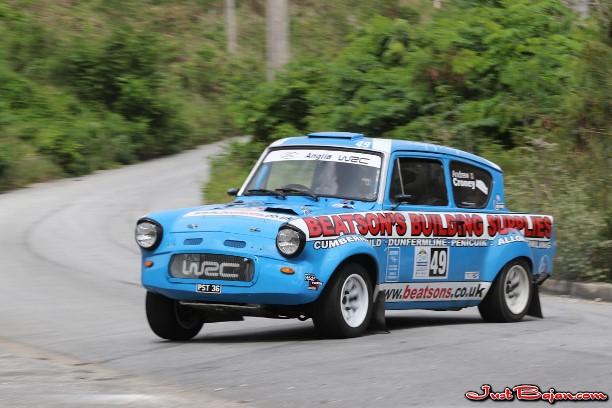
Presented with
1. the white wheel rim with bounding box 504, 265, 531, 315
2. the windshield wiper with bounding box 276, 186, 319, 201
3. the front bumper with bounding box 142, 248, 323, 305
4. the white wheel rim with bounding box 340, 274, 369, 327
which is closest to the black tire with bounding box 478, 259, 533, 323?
the white wheel rim with bounding box 504, 265, 531, 315

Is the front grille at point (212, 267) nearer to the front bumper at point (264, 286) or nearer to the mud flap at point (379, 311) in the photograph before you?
the front bumper at point (264, 286)

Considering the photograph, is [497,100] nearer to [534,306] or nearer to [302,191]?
[534,306]

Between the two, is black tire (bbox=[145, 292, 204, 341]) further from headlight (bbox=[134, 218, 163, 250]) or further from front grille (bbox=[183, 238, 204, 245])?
front grille (bbox=[183, 238, 204, 245])

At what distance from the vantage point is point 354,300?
9.49 m

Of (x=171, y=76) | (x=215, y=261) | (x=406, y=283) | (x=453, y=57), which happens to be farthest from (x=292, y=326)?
(x=171, y=76)

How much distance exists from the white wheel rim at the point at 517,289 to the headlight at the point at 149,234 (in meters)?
3.93

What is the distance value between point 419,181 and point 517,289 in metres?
1.86

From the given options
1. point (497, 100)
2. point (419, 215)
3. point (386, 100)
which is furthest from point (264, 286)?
point (386, 100)

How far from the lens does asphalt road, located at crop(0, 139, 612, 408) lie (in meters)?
7.07

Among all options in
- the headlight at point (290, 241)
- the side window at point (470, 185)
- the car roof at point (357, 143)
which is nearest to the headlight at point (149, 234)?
the headlight at point (290, 241)

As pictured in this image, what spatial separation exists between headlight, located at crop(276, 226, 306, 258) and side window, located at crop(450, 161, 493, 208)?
268 centimetres

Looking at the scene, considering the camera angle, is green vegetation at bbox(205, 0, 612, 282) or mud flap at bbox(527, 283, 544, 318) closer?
mud flap at bbox(527, 283, 544, 318)

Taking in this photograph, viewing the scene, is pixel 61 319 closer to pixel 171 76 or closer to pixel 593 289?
pixel 593 289

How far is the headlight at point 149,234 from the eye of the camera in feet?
30.8
